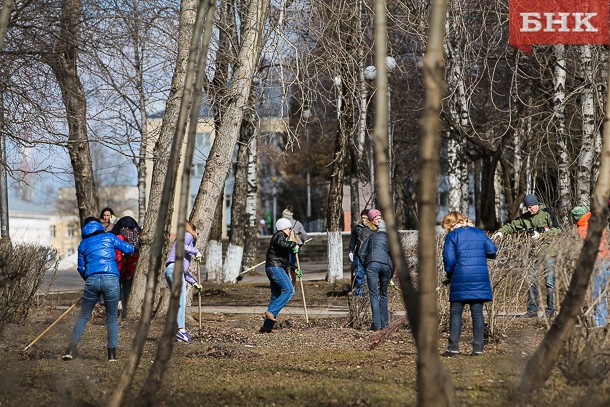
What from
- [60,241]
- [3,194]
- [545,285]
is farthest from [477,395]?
Answer: [60,241]

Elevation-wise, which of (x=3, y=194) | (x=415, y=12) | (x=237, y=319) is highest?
(x=415, y=12)

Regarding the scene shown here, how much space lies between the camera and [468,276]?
1028 centimetres

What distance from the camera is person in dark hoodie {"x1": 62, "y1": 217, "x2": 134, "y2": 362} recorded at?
10523mm

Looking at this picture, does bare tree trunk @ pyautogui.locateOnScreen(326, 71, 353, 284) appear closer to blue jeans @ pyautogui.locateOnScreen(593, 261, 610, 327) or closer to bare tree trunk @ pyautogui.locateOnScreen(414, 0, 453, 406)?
blue jeans @ pyautogui.locateOnScreen(593, 261, 610, 327)

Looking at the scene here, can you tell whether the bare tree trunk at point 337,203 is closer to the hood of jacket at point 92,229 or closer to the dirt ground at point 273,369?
the dirt ground at point 273,369

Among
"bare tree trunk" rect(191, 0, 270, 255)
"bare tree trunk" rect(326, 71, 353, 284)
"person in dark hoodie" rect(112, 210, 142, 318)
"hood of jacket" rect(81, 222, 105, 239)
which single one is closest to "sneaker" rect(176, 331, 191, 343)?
"hood of jacket" rect(81, 222, 105, 239)

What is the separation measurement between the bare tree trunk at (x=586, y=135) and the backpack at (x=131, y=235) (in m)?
7.35

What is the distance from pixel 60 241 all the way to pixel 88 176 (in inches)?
3799

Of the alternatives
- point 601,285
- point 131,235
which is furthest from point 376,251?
point 601,285

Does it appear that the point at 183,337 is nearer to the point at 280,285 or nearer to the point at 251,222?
the point at 280,285

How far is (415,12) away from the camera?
1449cm

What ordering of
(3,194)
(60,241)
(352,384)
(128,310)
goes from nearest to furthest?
(352,384), (128,310), (3,194), (60,241)

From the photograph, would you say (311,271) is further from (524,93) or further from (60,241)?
(60,241)

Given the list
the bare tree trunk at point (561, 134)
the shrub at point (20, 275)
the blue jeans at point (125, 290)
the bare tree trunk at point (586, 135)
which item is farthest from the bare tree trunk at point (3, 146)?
the bare tree trunk at point (561, 134)
